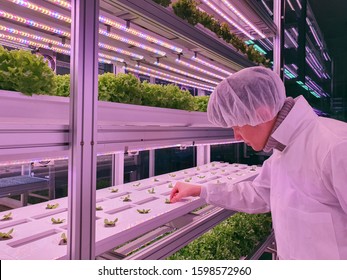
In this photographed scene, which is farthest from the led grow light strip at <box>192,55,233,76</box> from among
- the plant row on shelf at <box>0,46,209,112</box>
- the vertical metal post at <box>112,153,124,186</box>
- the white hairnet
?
the vertical metal post at <box>112,153,124,186</box>

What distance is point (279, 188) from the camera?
1.39m

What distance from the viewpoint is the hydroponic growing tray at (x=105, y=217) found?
1.15m

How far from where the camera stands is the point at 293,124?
4.29ft

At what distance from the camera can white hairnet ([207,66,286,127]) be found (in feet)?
4.33

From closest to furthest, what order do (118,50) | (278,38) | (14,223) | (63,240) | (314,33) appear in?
(63,240)
(14,223)
(118,50)
(278,38)
(314,33)

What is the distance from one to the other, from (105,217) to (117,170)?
104cm

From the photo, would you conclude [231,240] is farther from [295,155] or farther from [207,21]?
[207,21]

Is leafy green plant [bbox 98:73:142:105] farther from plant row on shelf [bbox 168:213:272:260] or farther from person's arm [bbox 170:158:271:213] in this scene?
plant row on shelf [bbox 168:213:272:260]

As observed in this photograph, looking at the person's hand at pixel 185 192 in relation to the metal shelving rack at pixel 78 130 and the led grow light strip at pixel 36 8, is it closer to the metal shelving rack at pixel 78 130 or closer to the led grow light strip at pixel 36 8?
the metal shelving rack at pixel 78 130

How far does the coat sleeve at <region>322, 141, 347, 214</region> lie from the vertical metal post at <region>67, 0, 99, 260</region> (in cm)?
85

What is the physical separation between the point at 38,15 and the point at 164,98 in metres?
0.78

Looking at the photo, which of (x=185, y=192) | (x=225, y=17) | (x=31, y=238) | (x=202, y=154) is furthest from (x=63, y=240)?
(x=202, y=154)

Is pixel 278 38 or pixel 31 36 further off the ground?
pixel 278 38

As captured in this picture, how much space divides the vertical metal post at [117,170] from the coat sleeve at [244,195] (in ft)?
3.12
